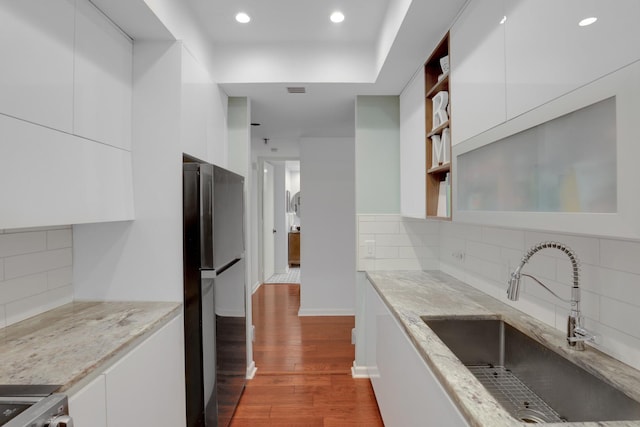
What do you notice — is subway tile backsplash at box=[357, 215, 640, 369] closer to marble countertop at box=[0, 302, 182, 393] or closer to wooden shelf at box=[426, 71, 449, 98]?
wooden shelf at box=[426, 71, 449, 98]

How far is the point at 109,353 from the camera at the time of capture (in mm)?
1090

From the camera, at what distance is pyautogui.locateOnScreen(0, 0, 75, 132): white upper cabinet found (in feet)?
3.40

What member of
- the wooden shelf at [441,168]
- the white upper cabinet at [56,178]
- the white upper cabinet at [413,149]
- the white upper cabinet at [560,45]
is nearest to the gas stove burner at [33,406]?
the white upper cabinet at [56,178]

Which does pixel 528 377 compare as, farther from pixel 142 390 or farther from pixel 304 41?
pixel 304 41

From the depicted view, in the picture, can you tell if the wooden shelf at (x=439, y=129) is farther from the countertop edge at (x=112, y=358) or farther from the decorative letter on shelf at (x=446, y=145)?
the countertop edge at (x=112, y=358)

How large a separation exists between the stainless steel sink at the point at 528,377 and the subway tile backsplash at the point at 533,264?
0.14 m

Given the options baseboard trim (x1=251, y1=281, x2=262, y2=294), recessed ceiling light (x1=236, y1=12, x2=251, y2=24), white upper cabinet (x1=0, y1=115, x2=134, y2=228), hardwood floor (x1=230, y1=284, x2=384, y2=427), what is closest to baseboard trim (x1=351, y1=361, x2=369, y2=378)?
hardwood floor (x1=230, y1=284, x2=384, y2=427)

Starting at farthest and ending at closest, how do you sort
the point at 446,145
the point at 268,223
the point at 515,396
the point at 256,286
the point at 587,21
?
the point at 268,223 → the point at 256,286 → the point at 446,145 → the point at 515,396 → the point at 587,21

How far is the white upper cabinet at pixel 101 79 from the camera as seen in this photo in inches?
52.7

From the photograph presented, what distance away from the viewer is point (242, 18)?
1.99 metres

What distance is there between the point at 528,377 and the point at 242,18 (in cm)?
238

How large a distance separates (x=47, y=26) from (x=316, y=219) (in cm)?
315

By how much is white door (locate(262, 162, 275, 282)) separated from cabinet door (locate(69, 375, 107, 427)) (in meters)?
4.44

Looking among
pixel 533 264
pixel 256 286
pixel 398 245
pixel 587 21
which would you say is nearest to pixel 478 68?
pixel 587 21
